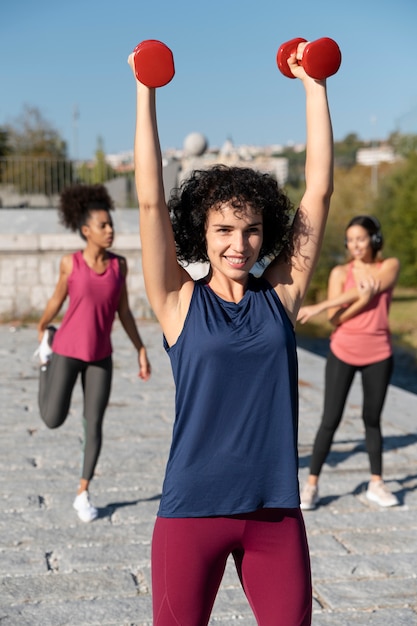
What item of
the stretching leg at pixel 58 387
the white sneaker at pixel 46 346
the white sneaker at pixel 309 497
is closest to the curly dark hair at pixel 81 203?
the white sneaker at pixel 46 346

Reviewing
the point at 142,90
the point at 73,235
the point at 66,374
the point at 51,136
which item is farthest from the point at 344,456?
the point at 51,136

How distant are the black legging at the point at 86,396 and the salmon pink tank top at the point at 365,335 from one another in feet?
4.98

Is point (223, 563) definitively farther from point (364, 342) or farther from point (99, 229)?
point (99, 229)

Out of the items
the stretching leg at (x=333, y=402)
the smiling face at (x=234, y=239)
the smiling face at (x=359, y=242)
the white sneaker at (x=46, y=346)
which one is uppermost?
the smiling face at (x=234, y=239)

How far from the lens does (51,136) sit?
2425 centimetres

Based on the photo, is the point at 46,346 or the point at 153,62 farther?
the point at 46,346

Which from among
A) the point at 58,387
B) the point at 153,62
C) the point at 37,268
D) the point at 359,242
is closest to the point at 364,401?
the point at 359,242

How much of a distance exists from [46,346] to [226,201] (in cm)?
321

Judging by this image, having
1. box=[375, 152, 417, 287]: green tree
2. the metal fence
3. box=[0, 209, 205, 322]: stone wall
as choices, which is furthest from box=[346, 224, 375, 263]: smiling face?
box=[375, 152, 417, 287]: green tree

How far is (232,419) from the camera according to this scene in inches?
94.7

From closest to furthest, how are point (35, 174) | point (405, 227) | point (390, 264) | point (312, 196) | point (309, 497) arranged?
point (312, 196), point (309, 497), point (390, 264), point (35, 174), point (405, 227)

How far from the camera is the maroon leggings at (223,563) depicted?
7.77 feet

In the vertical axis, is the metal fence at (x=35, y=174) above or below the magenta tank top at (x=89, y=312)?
above

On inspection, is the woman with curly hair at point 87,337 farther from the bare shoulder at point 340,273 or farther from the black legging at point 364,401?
the bare shoulder at point 340,273
